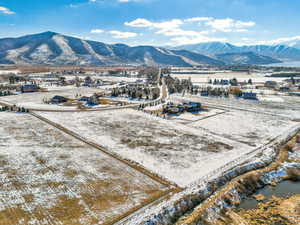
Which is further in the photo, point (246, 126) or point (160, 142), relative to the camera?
point (246, 126)

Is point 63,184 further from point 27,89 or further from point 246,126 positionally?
point 27,89

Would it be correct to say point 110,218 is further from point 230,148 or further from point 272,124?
point 272,124

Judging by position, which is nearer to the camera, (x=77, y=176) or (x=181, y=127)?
(x=77, y=176)

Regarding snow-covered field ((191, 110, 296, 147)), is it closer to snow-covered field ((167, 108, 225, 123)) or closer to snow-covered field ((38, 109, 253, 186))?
snow-covered field ((167, 108, 225, 123))

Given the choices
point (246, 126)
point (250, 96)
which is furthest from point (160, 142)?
point (250, 96)

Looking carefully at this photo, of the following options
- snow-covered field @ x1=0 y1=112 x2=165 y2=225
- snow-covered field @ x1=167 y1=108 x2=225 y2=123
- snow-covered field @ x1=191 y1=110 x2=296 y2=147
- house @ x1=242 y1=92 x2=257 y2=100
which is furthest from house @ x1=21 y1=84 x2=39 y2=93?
house @ x1=242 y1=92 x2=257 y2=100

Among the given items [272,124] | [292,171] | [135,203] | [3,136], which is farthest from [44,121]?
[272,124]

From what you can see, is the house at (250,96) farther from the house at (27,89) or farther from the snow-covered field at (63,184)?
the house at (27,89)
